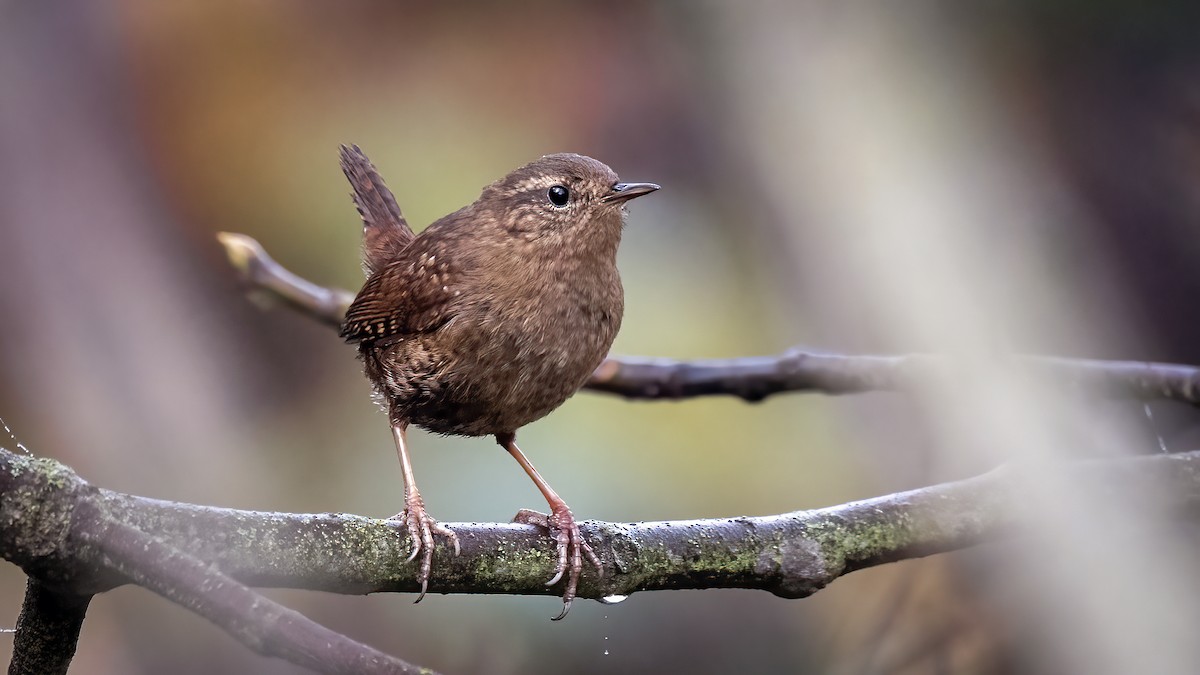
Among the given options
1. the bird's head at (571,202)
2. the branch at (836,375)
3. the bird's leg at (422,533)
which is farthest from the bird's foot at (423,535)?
the branch at (836,375)

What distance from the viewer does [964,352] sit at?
5.48 feet

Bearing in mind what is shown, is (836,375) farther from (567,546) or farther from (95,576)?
(95,576)

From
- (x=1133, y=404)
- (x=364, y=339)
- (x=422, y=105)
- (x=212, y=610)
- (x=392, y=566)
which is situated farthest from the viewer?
(x=422, y=105)

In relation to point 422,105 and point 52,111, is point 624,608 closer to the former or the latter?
point 422,105

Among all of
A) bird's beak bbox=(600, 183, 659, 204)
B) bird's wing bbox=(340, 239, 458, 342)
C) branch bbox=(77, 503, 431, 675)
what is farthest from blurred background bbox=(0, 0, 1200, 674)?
branch bbox=(77, 503, 431, 675)

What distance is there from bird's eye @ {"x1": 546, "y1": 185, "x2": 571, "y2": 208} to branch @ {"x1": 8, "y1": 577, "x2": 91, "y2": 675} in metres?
0.78

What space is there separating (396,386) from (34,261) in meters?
0.99

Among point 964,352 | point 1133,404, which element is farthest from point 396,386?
point 1133,404

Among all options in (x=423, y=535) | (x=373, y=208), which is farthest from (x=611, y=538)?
(x=373, y=208)

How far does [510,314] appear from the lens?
1376 mm

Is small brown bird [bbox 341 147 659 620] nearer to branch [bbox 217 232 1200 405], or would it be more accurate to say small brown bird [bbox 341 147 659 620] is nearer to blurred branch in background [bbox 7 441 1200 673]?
blurred branch in background [bbox 7 441 1200 673]

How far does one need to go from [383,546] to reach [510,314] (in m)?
0.37

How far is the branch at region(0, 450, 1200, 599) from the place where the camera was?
0.85 meters

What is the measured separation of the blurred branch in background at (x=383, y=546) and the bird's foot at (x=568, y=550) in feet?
0.05
